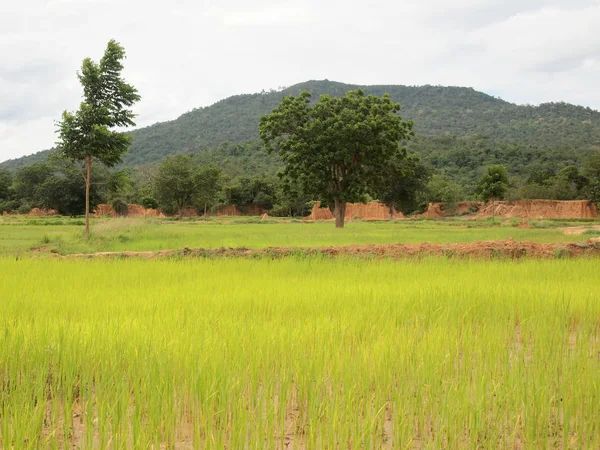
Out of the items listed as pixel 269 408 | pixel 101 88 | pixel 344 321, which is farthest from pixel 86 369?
pixel 101 88

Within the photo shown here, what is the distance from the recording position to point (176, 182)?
202 feet

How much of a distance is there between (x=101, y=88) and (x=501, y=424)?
2099 centimetres

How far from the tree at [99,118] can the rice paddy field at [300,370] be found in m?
14.5

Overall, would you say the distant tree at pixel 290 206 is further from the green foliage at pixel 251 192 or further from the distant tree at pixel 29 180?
the distant tree at pixel 29 180

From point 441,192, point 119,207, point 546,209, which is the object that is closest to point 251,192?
point 119,207

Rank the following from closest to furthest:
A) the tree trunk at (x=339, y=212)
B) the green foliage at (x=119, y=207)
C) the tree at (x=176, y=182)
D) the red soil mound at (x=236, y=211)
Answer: the tree trunk at (x=339, y=212), the tree at (x=176, y=182), the green foliage at (x=119, y=207), the red soil mound at (x=236, y=211)

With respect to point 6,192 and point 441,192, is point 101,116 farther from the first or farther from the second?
point 6,192

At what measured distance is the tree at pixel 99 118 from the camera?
19.9 meters

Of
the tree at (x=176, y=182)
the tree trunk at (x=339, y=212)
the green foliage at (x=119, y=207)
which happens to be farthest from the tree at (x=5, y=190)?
the tree trunk at (x=339, y=212)

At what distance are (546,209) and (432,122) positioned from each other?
241ft

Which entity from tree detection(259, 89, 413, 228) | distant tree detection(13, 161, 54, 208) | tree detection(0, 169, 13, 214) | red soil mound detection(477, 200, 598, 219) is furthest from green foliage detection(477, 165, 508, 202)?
tree detection(0, 169, 13, 214)

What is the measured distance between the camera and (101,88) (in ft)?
68.3

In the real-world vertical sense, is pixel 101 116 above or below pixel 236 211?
above

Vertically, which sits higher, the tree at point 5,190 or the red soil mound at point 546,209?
the tree at point 5,190
